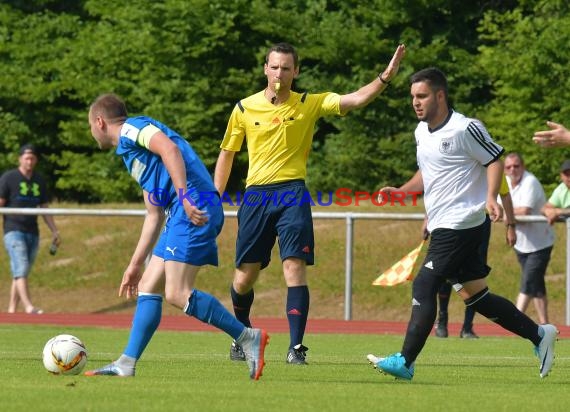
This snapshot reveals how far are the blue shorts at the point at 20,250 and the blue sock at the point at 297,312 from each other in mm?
8345

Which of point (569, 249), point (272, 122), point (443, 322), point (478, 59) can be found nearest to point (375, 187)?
point (478, 59)

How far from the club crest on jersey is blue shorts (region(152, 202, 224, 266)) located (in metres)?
1.53

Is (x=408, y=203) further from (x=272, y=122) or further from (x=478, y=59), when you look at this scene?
(x=272, y=122)

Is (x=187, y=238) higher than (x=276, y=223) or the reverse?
higher

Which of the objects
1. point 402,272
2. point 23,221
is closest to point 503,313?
point 402,272

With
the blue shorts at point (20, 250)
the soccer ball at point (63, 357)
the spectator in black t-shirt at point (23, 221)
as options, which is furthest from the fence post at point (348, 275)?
the soccer ball at point (63, 357)

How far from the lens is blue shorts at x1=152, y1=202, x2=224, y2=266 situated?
26.8 feet

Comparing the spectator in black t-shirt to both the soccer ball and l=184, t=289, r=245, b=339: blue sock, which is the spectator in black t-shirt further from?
l=184, t=289, r=245, b=339: blue sock

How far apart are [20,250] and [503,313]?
411 inches

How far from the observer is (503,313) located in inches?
355

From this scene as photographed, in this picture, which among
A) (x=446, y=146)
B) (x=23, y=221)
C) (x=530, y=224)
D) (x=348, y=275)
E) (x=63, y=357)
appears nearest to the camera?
(x=63, y=357)

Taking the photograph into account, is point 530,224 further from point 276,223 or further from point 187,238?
point 187,238

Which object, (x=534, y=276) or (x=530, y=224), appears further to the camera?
(x=530, y=224)

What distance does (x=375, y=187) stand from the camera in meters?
30.8
